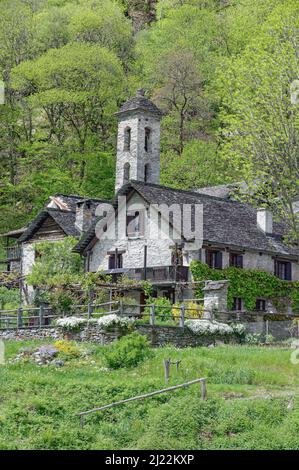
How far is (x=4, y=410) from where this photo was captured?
71.1 feet

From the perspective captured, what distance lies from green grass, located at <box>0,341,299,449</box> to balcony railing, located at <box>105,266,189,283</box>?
654 inches

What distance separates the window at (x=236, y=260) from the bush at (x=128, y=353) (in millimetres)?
17764

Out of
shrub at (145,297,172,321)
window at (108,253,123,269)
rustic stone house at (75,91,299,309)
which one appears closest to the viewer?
shrub at (145,297,172,321)

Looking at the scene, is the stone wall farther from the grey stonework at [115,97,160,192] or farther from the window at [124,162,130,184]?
the window at [124,162,130,184]

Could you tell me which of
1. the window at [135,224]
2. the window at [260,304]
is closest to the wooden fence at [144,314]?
the window at [260,304]

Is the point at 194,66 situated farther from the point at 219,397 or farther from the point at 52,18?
the point at 219,397

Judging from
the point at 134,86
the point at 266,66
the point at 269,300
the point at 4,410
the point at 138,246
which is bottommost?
the point at 4,410

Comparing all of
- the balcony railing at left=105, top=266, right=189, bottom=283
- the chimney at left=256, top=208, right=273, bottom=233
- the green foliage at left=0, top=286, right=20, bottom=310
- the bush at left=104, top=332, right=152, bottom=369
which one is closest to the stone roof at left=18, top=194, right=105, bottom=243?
the green foliage at left=0, top=286, right=20, bottom=310

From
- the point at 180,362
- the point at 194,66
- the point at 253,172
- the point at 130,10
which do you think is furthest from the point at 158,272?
the point at 130,10

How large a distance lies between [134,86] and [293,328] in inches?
1818

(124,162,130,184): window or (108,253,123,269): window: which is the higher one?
(124,162,130,184): window

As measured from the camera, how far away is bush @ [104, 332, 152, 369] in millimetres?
28422

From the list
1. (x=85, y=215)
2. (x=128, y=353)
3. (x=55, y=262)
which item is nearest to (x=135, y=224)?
(x=55, y=262)

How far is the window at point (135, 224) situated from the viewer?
4706 cm
